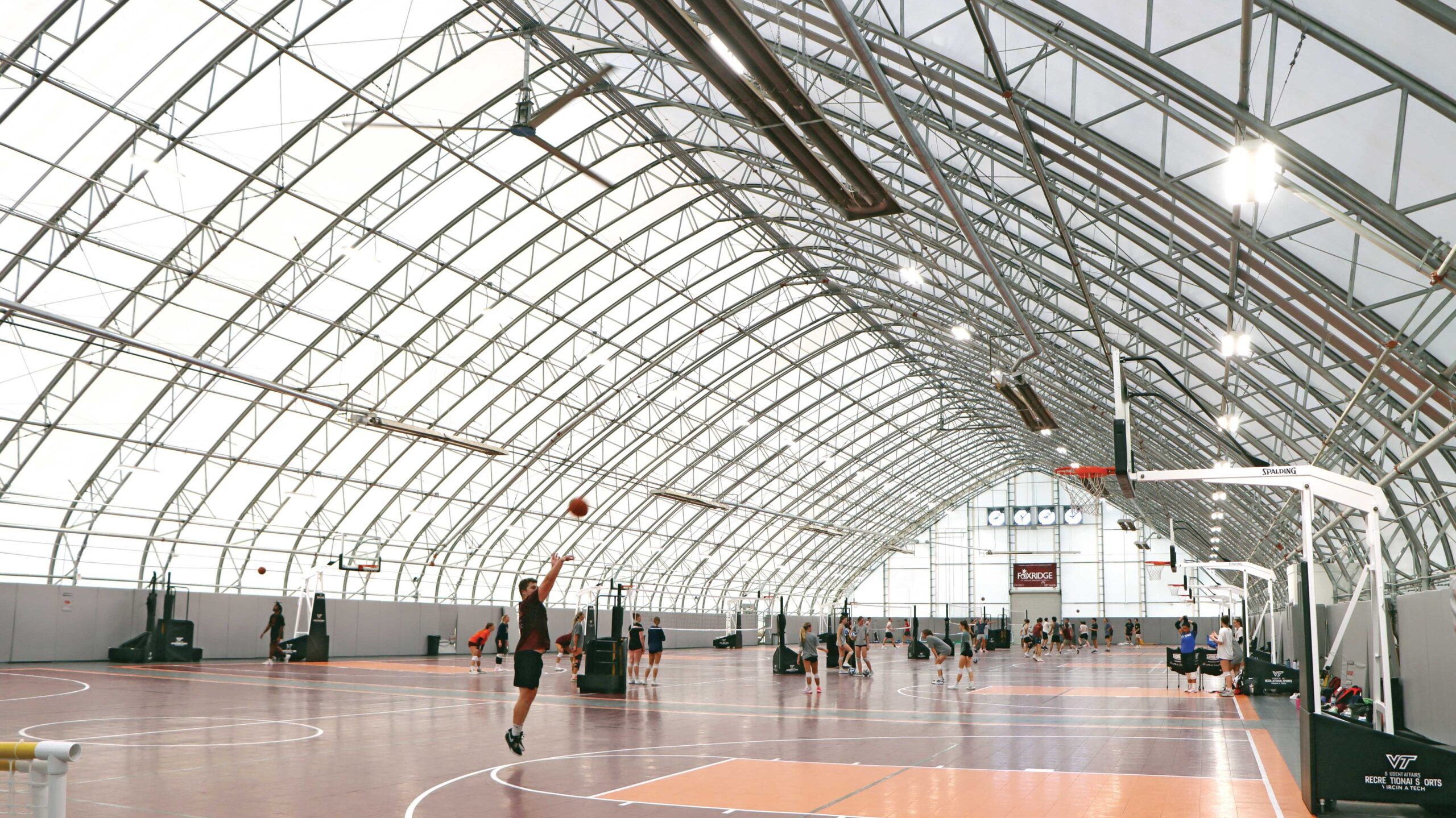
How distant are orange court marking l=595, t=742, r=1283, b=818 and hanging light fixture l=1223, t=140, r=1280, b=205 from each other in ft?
22.9

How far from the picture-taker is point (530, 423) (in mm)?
43188

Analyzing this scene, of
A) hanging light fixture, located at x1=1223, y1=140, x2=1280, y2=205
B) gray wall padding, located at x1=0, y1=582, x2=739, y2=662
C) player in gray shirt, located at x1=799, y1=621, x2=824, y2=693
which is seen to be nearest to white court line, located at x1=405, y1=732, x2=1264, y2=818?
hanging light fixture, located at x1=1223, y1=140, x2=1280, y2=205

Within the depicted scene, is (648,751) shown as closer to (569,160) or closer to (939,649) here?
(939,649)

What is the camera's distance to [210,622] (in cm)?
3612

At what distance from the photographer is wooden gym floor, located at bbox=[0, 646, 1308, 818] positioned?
9.73 m

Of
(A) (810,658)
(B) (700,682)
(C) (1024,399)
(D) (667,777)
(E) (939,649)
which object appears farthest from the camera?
(C) (1024,399)

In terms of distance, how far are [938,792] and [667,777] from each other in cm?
306

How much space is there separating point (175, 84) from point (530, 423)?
71.3ft

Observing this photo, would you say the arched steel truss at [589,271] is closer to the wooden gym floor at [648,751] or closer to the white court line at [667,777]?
the wooden gym floor at [648,751]

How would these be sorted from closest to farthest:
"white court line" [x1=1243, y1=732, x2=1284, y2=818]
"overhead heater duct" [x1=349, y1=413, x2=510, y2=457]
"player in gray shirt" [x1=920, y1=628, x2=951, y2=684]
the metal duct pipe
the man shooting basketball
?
"white court line" [x1=1243, y1=732, x2=1284, y2=818]
the man shooting basketball
the metal duct pipe
"player in gray shirt" [x1=920, y1=628, x2=951, y2=684]
"overhead heater duct" [x1=349, y1=413, x2=510, y2=457]

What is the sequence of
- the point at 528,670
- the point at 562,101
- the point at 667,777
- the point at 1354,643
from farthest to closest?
the point at 1354,643 → the point at 562,101 → the point at 528,670 → the point at 667,777

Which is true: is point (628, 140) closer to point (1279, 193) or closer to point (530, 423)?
point (530, 423)

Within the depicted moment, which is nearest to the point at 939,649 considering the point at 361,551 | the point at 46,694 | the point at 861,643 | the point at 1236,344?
the point at 861,643

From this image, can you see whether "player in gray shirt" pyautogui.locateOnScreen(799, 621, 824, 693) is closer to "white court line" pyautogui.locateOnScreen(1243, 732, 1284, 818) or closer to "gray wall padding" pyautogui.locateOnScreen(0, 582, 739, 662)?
"white court line" pyautogui.locateOnScreen(1243, 732, 1284, 818)
